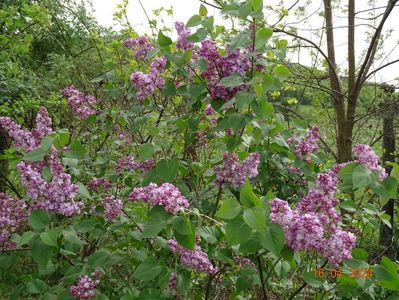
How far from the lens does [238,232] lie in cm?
142

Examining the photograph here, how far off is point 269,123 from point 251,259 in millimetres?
676

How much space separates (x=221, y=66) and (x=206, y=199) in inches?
29.1

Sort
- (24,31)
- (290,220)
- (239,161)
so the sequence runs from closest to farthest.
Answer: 1. (290,220)
2. (239,161)
3. (24,31)

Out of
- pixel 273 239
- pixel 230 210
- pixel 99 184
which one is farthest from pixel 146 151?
pixel 273 239

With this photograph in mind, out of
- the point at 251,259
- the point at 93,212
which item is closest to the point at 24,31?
the point at 93,212

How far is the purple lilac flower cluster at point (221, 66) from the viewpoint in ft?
6.20

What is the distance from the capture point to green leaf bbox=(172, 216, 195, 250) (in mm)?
1489

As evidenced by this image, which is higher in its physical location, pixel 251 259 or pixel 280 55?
pixel 280 55

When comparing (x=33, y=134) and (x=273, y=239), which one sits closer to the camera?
(x=273, y=239)

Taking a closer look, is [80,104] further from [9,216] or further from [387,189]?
[387,189]

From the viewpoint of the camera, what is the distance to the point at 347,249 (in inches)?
62.4

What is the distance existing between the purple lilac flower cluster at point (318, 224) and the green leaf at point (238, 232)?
Result: 116mm

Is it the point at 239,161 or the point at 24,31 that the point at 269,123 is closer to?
the point at 239,161

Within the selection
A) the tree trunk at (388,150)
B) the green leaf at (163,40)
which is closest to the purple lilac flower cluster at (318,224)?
the green leaf at (163,40)
